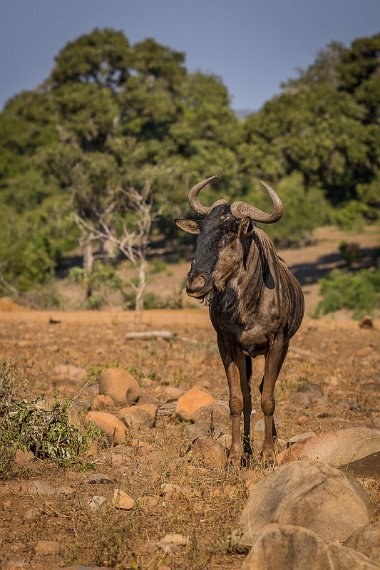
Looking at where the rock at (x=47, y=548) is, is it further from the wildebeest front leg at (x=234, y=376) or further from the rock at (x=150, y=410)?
the rock at (x=150, y=410)

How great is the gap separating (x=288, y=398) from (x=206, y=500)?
174 inches

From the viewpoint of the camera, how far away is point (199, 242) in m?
6.51

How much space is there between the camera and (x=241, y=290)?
6848 mm

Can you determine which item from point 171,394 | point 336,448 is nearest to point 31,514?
point 336,448

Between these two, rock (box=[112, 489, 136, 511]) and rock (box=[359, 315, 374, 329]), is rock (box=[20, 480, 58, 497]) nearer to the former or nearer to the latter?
rock (box=[112, 489, 136, 511])

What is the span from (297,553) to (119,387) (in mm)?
5322

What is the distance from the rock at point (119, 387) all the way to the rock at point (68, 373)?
1357 mm

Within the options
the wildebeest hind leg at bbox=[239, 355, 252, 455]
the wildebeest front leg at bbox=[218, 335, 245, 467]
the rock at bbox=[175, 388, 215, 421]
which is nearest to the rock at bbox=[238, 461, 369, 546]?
the wildebeest front leg at bbox=[218, 335, 245, 467]

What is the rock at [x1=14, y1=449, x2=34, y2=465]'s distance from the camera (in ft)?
23.0

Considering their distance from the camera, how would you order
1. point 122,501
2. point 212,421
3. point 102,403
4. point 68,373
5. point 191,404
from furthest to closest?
point 68,373
point 102,403
point 191,404
point 212,421
point 122,501

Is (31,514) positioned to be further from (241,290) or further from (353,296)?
(353,296)

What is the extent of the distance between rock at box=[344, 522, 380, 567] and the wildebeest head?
2172mm

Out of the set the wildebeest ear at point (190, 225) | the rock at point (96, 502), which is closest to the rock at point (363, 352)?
the wildebeest ear at point (190, 225)

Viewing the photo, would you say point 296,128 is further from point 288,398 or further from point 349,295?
point 288,398
